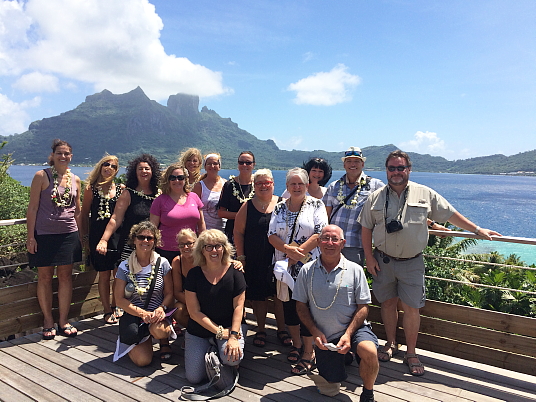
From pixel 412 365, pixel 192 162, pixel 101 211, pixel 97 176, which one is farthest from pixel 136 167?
pixel 412 365

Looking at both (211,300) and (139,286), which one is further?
(139,286)

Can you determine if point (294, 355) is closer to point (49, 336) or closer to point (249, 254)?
point (249, 254)

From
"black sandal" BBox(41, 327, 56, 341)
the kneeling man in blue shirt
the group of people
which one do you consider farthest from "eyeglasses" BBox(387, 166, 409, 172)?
"black sandal" BBox(41, 327, 56, 341)

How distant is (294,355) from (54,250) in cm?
283

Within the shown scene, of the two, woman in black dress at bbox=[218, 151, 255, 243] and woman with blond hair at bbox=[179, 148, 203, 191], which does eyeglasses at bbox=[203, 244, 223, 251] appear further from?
woman with blond hair at bbox=[179, 148, 203, 191]

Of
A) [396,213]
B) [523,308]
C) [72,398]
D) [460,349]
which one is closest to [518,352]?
[460,349]

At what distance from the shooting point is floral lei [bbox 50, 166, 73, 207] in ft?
13.9

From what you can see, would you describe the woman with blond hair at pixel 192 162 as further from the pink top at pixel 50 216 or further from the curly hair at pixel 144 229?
the pink top at pixel 50 216

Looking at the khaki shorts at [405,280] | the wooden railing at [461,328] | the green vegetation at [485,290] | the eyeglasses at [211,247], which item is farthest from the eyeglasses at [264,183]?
the green vegetation at [485,290]

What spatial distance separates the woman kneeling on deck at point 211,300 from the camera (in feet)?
11.2

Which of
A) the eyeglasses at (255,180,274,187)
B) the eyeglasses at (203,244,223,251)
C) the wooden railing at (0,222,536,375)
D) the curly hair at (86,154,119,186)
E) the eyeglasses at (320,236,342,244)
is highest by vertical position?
the curly hair at (86,154,119,186)

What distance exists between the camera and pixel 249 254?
13.1ft

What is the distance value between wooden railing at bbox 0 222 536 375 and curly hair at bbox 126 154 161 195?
1.51m

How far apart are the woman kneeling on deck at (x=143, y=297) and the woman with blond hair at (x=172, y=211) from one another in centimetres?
27
